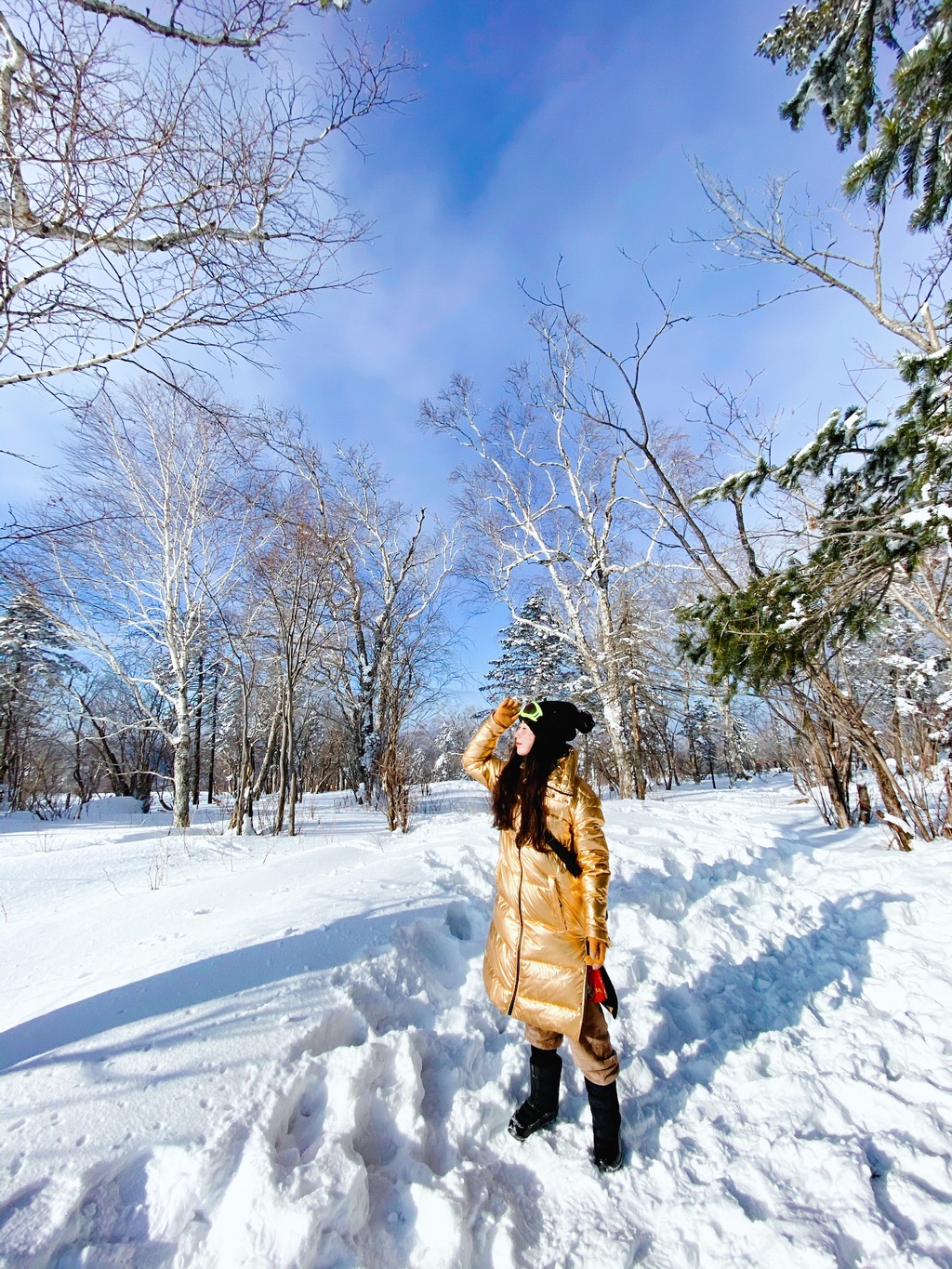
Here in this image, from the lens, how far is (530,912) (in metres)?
2.13

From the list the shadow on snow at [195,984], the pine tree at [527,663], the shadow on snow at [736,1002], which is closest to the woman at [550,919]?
the shadow on snow at [736,1002]

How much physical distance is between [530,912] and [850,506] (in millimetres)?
4855

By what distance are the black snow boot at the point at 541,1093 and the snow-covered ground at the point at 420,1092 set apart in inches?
2.6


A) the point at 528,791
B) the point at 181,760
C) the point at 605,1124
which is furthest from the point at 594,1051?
the point at 181,760

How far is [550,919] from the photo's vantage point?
209cm

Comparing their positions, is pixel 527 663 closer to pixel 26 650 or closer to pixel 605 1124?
pixel 26 650

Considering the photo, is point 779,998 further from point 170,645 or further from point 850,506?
point 170,645

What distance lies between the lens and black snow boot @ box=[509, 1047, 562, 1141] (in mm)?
2086

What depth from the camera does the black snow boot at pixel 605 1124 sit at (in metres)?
1.92

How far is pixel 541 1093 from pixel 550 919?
0.73 meters

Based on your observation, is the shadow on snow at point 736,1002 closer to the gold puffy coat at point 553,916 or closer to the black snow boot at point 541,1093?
the black snow boot at point 541,1093

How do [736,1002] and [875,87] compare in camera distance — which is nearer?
[736,1002]

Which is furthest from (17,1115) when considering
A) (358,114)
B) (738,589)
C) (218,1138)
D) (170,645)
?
(170,645)

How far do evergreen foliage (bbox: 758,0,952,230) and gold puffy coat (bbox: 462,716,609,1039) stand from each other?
5.54 metres
